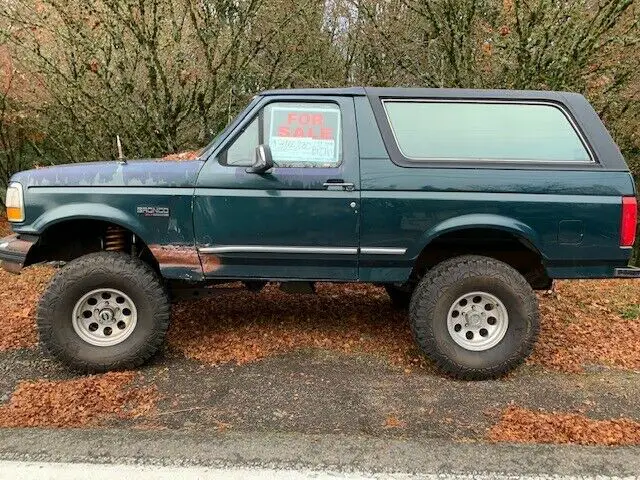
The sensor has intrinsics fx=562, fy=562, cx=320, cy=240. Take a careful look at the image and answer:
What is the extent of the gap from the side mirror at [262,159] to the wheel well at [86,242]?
40.9 inches

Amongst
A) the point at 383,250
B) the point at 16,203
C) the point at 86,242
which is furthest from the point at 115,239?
the point at 383,250

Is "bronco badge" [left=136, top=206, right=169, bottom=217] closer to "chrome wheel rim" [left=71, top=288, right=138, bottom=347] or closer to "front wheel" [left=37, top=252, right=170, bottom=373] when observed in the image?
"front wheel" [left=37, top=252, right=170, bottom=373]

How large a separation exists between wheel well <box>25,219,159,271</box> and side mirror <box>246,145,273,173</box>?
1038 millimetres

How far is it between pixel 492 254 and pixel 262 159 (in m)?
1.93

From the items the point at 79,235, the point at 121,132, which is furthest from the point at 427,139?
the point at 121,132

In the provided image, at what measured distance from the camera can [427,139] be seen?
154 inches

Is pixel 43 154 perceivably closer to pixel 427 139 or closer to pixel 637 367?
pixel 427 139

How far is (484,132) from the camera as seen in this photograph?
393cm

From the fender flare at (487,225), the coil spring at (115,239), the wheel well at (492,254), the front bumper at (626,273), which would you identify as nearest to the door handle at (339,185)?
the fender flare at (487,225)

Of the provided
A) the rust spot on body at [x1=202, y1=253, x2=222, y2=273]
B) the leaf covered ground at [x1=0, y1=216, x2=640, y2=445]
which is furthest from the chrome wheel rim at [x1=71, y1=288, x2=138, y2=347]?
the rust spot on body at [x1=202, y1=253, x2=222, y2=273]

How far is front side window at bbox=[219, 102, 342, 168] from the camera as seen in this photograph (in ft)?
12.7

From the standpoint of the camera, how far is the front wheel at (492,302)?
3.82m

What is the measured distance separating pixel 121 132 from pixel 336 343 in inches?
206

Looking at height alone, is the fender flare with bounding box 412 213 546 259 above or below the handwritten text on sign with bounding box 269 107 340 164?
below
